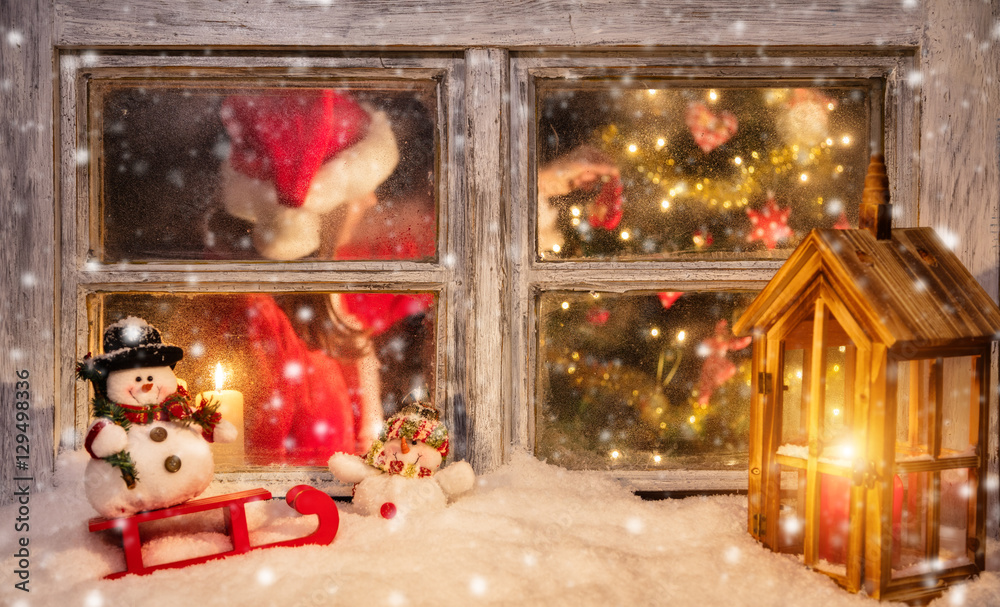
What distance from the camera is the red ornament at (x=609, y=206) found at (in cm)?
160

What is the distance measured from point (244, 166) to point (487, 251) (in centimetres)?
68

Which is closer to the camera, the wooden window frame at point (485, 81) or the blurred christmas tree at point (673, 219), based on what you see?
the wooden window frame at point (485, 81)

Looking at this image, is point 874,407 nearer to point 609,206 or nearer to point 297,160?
point 609,206

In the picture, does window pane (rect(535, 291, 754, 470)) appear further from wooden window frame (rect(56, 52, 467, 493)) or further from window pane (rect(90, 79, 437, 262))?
window pane (rect(90, 79, 437, 262))

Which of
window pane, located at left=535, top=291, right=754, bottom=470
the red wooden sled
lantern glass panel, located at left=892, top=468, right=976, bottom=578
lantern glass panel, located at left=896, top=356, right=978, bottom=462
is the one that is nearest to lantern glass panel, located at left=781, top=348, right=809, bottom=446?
window pane, located at left=535, top=291, right=754, bottom=470

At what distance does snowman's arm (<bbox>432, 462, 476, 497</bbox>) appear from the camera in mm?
1426

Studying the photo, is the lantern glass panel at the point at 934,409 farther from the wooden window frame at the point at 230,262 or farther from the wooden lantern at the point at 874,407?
the wooden window frame at the point at 230,262

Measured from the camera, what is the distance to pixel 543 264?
1.58m

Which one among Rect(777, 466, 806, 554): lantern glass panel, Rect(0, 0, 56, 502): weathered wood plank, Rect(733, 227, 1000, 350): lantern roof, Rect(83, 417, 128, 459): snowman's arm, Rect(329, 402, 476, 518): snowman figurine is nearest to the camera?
Rect(733, 227, 1000, 350): lantern roof

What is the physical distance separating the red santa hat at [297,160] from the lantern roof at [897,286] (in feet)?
3.37

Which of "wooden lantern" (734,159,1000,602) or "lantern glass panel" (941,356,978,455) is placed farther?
"lantern glass panel" (941,356,978,455)

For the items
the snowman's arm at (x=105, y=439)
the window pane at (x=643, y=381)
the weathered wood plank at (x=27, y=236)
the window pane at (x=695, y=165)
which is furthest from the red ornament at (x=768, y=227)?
the weathered wood plank at (x=27, y=236)

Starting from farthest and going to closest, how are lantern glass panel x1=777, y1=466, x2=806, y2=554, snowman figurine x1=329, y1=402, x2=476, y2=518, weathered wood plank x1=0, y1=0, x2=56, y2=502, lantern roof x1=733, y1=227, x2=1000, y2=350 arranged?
1. weathered wood plank x1=0, y1=0, x2=56, y2=502
2. snowman figurine x1=329, y1=402, x2=476, y2=518
3. lantern glass panel x1=777, y1=466, x2=806, y2=554
4. lantern roof x1=733, y1=227, x2=1000, y2=350

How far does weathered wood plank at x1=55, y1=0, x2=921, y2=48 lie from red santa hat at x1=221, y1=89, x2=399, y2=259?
16 cm
